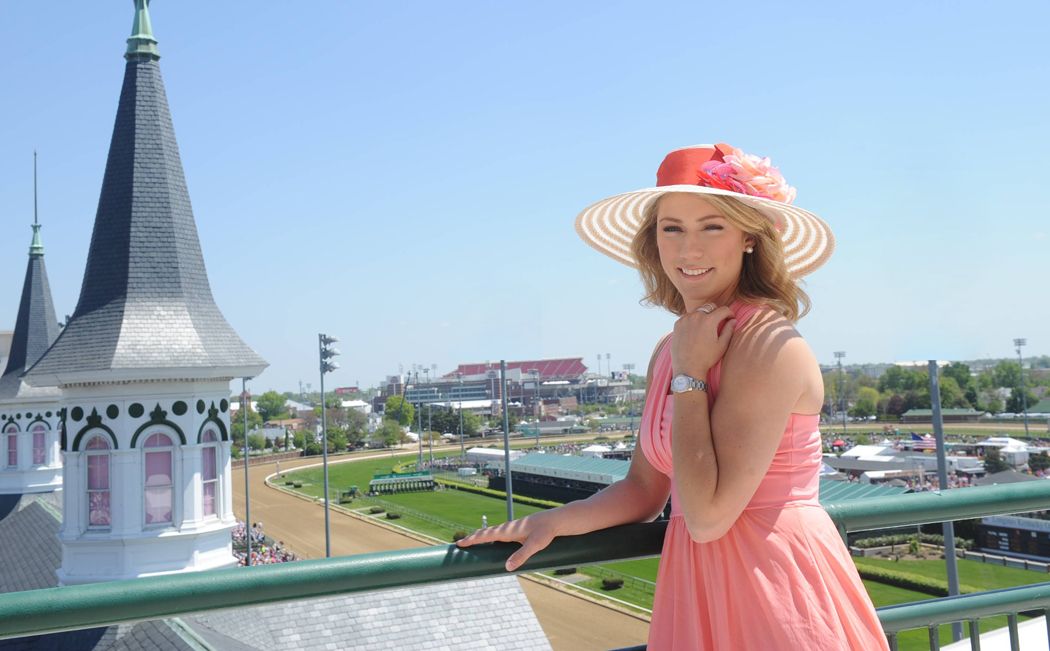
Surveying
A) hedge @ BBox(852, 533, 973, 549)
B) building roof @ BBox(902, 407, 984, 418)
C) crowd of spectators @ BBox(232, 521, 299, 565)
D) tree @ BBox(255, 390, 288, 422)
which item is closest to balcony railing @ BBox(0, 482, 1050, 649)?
crowd of spectators @ BBox(232, 521, 299, 565)

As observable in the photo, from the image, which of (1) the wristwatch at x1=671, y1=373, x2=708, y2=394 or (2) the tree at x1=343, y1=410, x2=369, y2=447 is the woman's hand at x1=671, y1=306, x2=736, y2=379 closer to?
(1) the wristwatch at x1=671, y1=373, x2=708, y2=394

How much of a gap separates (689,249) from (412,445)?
328ft

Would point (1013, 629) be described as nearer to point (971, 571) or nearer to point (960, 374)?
point (971, 571)

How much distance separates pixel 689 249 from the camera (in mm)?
1834

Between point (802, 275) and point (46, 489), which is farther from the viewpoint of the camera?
point (46, 489)

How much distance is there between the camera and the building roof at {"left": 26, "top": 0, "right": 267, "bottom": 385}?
1237 cm

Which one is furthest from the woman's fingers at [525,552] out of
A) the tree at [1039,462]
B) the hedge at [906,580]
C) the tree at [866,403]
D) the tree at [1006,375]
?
the tree at [1006,375]

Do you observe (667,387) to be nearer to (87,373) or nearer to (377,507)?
(87,373)

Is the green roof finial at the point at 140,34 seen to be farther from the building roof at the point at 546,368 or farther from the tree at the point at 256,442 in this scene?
the building roof at the point at 546,368

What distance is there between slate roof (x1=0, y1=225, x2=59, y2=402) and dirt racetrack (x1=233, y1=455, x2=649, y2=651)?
10.3m

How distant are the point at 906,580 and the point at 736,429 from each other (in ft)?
87.0

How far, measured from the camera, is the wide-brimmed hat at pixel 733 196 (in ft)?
5.88

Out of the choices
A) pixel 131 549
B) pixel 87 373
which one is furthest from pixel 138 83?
pixel 131 549

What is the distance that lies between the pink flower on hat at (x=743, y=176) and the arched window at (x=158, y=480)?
1195 cm
